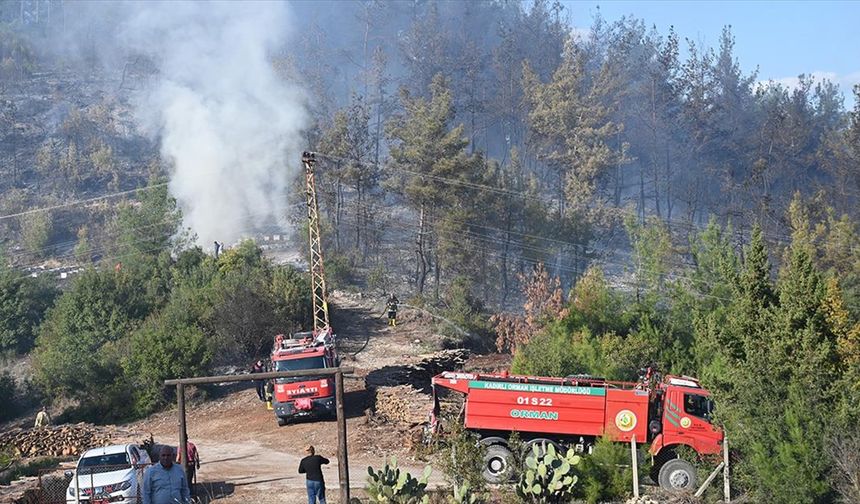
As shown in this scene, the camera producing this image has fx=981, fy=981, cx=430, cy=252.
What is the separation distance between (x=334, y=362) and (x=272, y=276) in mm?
18814

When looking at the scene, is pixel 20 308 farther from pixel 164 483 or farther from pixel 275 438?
pixel 164 483

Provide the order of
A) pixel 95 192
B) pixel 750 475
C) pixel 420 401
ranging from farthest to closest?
pixel 95 192, pixel 420 401, pixel 750 475

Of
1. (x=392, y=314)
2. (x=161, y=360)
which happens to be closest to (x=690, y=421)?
(x=161, y=360)

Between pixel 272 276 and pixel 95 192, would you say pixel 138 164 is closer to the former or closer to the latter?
pixel 95 192

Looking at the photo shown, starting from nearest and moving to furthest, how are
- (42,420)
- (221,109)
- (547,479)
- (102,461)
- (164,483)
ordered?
(164,483)
(547,479)
(102,461)
(42,420)
(221,109)

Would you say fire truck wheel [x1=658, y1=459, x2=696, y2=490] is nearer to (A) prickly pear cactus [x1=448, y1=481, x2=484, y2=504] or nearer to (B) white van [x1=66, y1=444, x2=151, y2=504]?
(A) prickly pear cactus [x1=448, y1=481, x2=484, y2=504]

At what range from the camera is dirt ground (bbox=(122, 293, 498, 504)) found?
24.1 meters

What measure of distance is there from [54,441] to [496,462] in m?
17.1

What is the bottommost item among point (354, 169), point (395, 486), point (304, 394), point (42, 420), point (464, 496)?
point (42, 420)

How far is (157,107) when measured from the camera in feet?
360

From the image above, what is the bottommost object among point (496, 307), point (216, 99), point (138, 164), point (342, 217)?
point (496, 307)

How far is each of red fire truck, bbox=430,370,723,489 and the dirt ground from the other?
6.19 ft

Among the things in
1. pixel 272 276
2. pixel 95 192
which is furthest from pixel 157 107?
pixel 272 276

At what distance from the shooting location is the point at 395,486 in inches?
695
